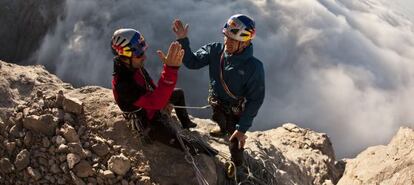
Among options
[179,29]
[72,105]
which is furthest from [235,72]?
[72,105]

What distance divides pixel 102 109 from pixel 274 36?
56018mm

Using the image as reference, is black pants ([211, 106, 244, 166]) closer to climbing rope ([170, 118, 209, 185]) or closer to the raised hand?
climbing rope ([170, 118, 209, 185])

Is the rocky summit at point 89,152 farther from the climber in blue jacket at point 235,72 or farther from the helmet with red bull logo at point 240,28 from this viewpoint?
the helmet with red bull logo at point 240,28

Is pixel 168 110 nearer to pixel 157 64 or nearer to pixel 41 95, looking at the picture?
pixel 41 95

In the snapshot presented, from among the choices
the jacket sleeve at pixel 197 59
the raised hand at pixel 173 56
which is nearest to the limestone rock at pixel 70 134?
the raised hand at pixel 173 56

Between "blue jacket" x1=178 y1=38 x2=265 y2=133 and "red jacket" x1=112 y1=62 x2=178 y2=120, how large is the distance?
117 cm

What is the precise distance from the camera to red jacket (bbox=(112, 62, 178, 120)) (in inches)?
202

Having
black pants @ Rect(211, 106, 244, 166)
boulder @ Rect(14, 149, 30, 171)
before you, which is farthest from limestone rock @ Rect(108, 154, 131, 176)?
black pants @ Rect(211, 106, 244, 166)

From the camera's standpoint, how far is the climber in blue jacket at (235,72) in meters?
6.11

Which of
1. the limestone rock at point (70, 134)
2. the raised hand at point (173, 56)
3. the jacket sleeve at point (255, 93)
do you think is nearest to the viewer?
the raised hand at point (173, 56)

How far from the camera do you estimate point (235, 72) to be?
6.38 metres

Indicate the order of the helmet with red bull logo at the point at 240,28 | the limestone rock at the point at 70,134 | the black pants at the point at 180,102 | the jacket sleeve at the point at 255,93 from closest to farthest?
the limestone rock at the point at 70,134 → the helmet with red bull logo at the point at 240,28 → the jacket sleeve at the point at 255,93 → the black pants at the point at 180,102

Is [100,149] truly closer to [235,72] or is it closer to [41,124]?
[41,124]

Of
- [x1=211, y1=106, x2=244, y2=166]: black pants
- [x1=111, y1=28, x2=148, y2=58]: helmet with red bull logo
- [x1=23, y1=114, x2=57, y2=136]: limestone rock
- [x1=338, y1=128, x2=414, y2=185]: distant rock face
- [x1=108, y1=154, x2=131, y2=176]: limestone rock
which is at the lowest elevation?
[x1=338, y1=128, x2=414, y2=185]: distant rock face
